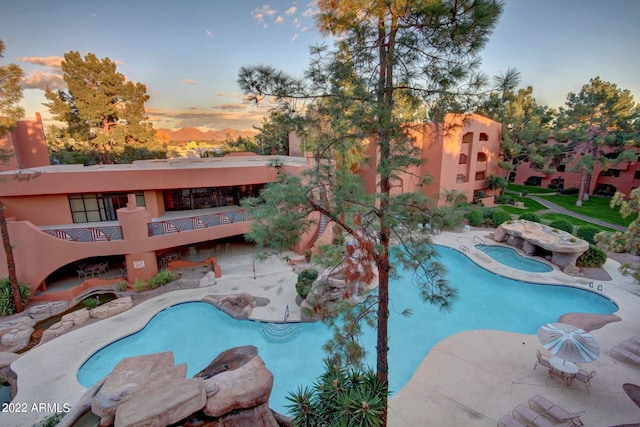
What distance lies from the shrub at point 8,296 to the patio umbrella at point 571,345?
18937 mm

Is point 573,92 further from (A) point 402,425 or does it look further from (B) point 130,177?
(B) point 130,177

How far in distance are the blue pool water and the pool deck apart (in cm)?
46

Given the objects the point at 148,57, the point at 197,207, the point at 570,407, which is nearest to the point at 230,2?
the point at 148,57

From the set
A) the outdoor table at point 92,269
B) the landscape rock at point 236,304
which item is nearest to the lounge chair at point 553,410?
the landscape rock at point 236,304

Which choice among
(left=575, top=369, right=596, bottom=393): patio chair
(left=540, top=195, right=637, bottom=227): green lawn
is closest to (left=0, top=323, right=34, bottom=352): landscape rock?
(left=575, top=369, right=596, bottom=393): patio chair

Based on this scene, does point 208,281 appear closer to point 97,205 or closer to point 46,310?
point 46,310

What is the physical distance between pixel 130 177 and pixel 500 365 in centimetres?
1724

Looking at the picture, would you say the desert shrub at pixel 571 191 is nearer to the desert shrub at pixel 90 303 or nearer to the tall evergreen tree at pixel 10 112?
the desert shrub at pixel 90 303

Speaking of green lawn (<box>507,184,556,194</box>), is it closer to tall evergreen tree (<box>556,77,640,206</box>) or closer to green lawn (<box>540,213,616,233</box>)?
tall evergreen tree (<box>556,77,640,206</box>)

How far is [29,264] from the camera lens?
1251cm

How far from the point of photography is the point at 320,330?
1100cm

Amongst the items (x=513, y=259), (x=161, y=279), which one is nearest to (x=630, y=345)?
(x=513, y=259)

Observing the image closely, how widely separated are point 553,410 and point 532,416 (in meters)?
0.61

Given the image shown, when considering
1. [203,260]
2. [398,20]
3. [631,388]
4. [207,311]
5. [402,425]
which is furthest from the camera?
[203,260]
